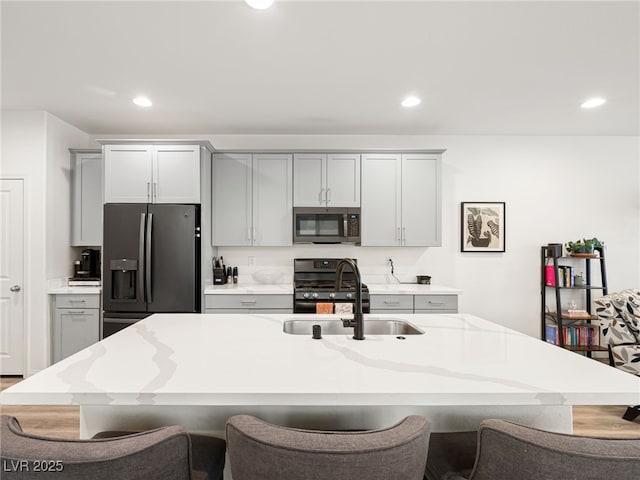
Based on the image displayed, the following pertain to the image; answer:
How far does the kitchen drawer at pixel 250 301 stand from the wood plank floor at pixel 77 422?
4.51 ft

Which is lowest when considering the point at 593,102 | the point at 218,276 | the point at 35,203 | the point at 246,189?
the point at 218,276

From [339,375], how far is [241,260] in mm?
3277

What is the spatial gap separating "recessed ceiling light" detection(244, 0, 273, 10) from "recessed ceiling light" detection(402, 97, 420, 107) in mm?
1649

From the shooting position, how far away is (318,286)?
3881 mm

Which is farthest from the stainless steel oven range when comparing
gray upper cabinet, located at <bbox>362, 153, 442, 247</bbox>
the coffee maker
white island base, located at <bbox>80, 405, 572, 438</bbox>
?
the coffee maker

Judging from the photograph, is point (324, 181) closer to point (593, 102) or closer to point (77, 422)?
point (593, 102)

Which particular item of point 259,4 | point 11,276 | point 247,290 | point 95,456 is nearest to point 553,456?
point 95,456

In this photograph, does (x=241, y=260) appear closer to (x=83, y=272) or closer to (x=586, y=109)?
(x=83, y=272)

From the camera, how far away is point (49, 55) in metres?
2.53

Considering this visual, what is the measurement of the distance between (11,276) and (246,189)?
2.47 m

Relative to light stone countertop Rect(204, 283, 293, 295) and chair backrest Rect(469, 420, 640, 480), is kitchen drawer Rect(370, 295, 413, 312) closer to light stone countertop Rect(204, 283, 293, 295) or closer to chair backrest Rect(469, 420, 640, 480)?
light stone countertop Rect(204, 283, 293, 295)

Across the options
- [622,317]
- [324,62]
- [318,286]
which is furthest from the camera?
[318,286]

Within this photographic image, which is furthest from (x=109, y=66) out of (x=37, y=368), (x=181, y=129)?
(x=37, y=368)

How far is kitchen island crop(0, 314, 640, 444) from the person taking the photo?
106 cm
